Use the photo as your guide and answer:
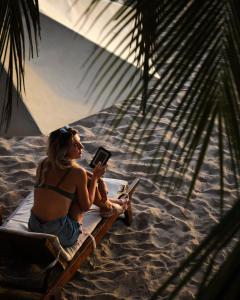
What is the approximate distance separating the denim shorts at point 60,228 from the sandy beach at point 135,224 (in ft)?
1.35

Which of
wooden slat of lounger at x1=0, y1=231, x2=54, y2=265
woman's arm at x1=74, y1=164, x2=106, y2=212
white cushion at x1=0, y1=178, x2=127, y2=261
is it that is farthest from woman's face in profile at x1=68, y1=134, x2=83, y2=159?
wooden slat of lounger at x1=0, y1=231, x2=54, y2=265

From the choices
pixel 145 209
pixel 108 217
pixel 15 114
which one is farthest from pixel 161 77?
pixel 145 209

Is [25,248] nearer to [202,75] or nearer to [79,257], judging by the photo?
[79,257]

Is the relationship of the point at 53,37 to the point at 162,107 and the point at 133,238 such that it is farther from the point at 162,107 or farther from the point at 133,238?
the point at 162,107

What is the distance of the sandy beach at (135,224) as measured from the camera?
4.26m

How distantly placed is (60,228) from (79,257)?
229 mm

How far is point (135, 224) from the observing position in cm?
507

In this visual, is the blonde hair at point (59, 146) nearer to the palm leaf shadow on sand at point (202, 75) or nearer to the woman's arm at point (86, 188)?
the woman's arm at point (86, 188)

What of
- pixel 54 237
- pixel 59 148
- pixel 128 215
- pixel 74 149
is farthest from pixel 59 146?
pixel 128 215

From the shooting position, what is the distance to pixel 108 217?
441 cm

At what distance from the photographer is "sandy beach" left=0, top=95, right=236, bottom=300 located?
14.0 ft

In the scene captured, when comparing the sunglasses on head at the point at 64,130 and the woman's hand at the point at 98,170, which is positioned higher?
the sunglasses on head at the point at 64,130

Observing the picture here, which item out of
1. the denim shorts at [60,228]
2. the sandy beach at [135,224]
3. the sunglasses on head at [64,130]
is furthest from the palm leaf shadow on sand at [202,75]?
the denim shorts at [60,228]

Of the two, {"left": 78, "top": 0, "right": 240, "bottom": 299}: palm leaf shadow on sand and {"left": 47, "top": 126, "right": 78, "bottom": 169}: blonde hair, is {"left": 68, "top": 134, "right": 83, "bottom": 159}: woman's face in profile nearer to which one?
{"left": 47, "top": 126, "right": 78, "bottom": 169}: blonde hair
